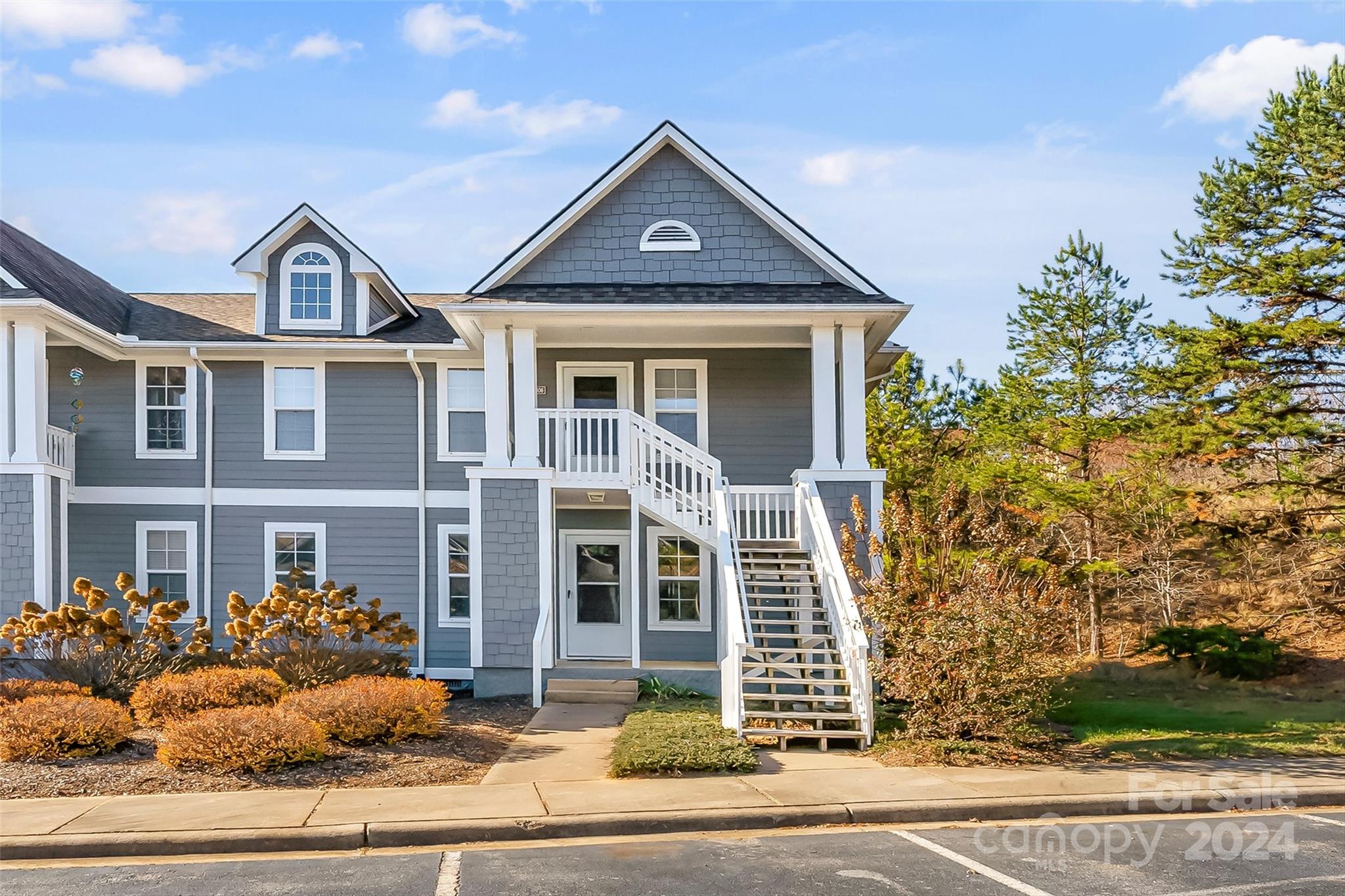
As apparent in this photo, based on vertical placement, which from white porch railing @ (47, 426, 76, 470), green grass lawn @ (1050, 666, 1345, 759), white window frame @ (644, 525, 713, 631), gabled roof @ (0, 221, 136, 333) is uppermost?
gabled roof @ (0, 221, 136, 333)

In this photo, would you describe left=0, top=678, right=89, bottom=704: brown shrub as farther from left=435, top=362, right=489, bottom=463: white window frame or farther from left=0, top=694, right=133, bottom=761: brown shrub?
left=435, top=362, right=489, bottom=463: white window frame

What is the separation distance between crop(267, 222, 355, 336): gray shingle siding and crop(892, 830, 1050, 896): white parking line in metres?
13.8

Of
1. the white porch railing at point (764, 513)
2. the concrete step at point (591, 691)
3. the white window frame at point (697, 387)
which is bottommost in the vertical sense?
the concrete step at point (591, 691)

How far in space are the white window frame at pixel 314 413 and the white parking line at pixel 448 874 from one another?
1206 cm

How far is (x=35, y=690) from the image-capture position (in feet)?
38.9

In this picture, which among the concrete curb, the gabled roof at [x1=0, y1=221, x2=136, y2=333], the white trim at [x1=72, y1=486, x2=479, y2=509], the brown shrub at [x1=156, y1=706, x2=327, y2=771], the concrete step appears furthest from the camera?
the white trim at [x1=72, y1=486, x2=479, y2=509]

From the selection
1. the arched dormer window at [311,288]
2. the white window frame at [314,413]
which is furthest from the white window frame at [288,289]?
the white window frame at [314,413]

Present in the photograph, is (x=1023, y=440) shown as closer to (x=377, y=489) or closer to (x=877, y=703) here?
(x=877, y=703)

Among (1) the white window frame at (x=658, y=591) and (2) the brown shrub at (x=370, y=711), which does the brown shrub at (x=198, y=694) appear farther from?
(1) the white window frame at (x=658, y=591)

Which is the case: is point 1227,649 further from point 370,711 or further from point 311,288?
point 311,288

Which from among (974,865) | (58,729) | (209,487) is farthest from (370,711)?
(209,487)

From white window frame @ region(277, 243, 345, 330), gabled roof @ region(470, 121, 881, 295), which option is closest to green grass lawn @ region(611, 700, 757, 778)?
gabled roof @ region(470, 121, 881, 295)

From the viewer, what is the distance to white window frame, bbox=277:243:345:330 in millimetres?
18406

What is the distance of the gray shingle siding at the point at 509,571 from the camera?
48.1 feet
